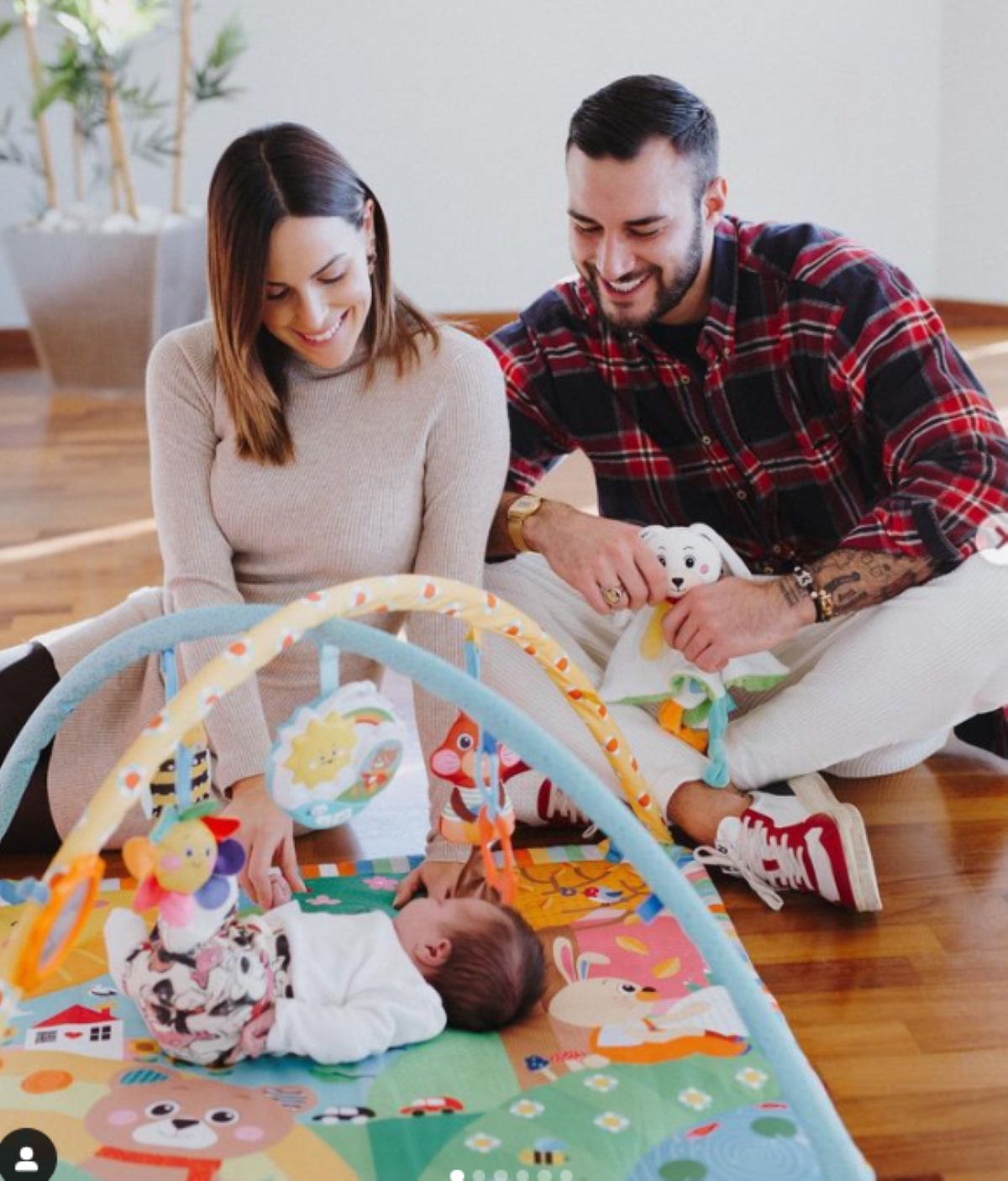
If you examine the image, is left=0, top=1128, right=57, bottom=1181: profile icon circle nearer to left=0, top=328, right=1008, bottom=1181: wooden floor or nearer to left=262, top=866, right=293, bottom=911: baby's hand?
left=262, top=866, right=293, bottom=911: baby's hand

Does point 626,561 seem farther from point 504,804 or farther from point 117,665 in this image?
point 117,665

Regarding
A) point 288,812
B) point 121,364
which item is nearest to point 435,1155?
point 288,812

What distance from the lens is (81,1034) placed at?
146 centimetres

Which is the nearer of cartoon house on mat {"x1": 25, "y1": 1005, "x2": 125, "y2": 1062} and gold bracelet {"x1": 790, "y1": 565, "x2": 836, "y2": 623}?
cartoon house on mat {"x1": 25, "y1": 1005, "x2": 125, "y2": 1062}

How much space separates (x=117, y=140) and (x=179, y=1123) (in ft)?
11.1

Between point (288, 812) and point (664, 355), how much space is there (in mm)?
889

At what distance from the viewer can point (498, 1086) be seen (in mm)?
1373

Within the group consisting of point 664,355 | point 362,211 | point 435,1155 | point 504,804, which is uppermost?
point 362,211

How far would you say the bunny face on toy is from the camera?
5.80 feet

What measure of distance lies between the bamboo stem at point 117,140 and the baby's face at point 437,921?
3181mm

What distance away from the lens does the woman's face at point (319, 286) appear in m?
1.57

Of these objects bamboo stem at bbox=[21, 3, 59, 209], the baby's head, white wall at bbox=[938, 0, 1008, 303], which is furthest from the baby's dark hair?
white wall at bbox=[938, 0, 1008, 303]

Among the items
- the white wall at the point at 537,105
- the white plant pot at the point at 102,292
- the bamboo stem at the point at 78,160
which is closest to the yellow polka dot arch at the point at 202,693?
the white plant pot at the point at 102,292

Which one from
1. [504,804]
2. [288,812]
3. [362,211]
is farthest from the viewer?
[362,211]
